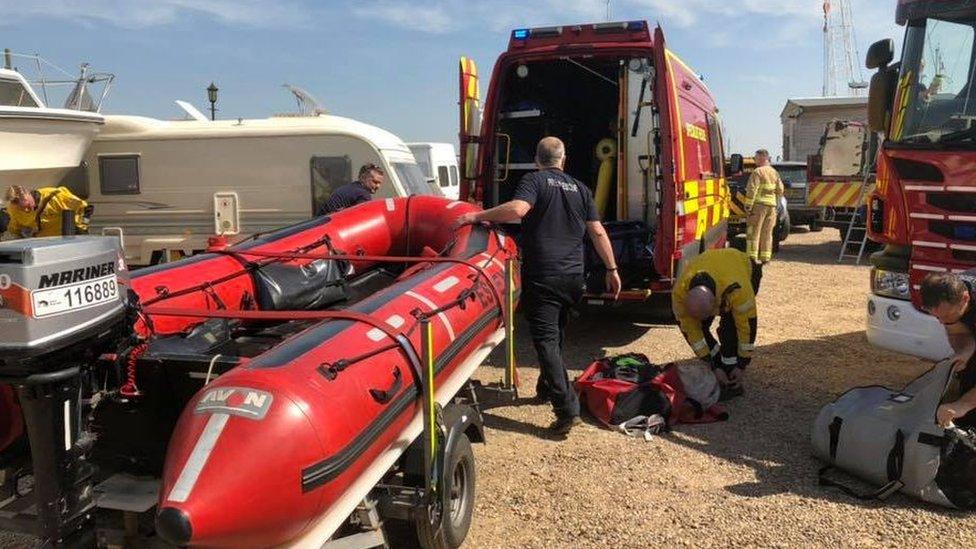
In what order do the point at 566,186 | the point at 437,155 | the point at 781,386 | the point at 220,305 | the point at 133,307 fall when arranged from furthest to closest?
the point at 437,155 → the point at 781,386 → the point at 566,186 → the point at 220,305 → the point at 133,307

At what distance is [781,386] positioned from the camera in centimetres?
525

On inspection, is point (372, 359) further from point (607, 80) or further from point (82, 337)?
point (607, 80)

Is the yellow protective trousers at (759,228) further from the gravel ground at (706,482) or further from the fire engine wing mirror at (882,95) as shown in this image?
the fire engine wing mirror at (882,95)

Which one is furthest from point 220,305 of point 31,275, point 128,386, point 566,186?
point 566,186

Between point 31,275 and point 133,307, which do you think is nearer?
point 31,275

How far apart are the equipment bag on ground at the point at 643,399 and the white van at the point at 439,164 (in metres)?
8.71

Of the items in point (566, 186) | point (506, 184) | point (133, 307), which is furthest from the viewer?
point (506, 184)

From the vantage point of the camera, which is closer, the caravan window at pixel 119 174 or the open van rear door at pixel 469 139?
the open van rear door at pixel 469 139

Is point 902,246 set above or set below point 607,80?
below

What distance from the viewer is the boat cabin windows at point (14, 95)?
934 centimetres

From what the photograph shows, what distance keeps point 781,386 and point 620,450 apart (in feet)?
5.61

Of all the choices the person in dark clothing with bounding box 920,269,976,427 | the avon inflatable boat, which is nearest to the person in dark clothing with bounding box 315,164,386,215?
the avon inflatable boat

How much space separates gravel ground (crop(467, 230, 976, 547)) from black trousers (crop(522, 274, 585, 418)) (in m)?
0.24

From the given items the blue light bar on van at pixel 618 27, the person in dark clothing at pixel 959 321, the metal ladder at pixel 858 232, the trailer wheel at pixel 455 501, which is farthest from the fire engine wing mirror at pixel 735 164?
the trailer wheel at pixel 455 501
